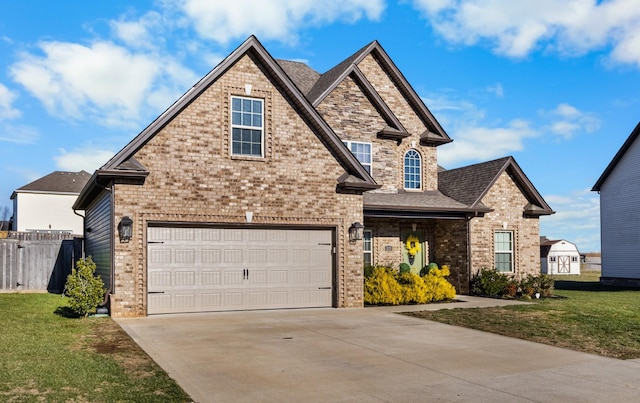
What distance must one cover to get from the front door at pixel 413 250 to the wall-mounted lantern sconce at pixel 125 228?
11.8 meters

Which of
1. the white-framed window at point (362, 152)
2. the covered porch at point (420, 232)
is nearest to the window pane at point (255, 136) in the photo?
the covered porch at point (420, 232)

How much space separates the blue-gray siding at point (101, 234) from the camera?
16797 mm

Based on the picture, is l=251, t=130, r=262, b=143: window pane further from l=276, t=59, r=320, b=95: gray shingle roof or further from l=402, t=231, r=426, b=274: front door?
l=402, t=231, r=426, b=274: front door

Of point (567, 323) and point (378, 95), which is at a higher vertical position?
point (378, 95)

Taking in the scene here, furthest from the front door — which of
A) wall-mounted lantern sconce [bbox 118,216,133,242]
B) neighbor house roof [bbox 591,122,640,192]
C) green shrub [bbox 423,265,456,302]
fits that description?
neighbor house roof [bbox 591,122,640,192]

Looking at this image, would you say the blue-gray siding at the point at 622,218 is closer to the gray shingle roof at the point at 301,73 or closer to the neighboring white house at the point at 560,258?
the gray shingle roof at the point at 301,73

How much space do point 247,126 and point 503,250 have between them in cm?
1292

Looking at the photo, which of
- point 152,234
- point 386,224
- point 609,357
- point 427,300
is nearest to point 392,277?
point 427,300

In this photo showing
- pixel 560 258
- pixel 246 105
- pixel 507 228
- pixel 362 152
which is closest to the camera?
pixel 246 105

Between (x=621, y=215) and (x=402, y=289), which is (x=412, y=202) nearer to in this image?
(x=402, y=289)

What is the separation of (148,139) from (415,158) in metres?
A: 12.2

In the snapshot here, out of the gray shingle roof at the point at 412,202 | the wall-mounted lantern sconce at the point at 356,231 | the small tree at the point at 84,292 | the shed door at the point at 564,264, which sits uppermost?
the gray shingle roof at the point at 412,202

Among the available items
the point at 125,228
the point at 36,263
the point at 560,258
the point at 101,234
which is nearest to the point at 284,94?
the point at 125,228

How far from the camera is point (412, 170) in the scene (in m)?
24.3
